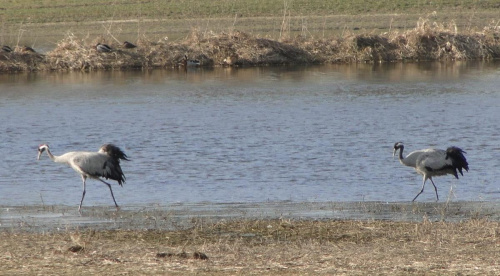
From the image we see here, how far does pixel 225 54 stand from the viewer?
29641 millimetres

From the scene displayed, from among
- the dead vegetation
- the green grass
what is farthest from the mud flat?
the green grass

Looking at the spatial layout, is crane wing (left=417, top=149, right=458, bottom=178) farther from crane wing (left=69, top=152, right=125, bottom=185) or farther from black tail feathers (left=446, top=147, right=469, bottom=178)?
crane wing (left=69, top=152, right=125, bottom=185)

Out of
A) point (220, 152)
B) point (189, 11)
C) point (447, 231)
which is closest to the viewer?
point (447, 231)

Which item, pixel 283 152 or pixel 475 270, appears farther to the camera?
pixel 283 152

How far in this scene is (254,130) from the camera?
1855 cm

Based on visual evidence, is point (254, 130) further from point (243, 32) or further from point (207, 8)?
point (207, 8)

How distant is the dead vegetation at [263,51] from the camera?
29062 mm

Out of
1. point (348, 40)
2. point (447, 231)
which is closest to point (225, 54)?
point (348, 40)

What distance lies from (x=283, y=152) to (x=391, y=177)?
105 inches

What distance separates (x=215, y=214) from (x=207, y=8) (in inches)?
1227

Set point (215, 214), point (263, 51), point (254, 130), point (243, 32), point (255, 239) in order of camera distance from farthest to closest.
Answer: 1. point (243, 32)
2. point (263, 51)
3. point (254, 130)
4. point (215, 214)
5. point (255, 239)

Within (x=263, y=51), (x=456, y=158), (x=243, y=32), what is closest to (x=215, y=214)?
(x=456, y=158)

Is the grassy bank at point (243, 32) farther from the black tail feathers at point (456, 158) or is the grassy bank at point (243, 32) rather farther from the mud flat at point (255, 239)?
the mud flat at point (255, 239)

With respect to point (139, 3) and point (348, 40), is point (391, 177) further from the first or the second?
point (139, 3)
